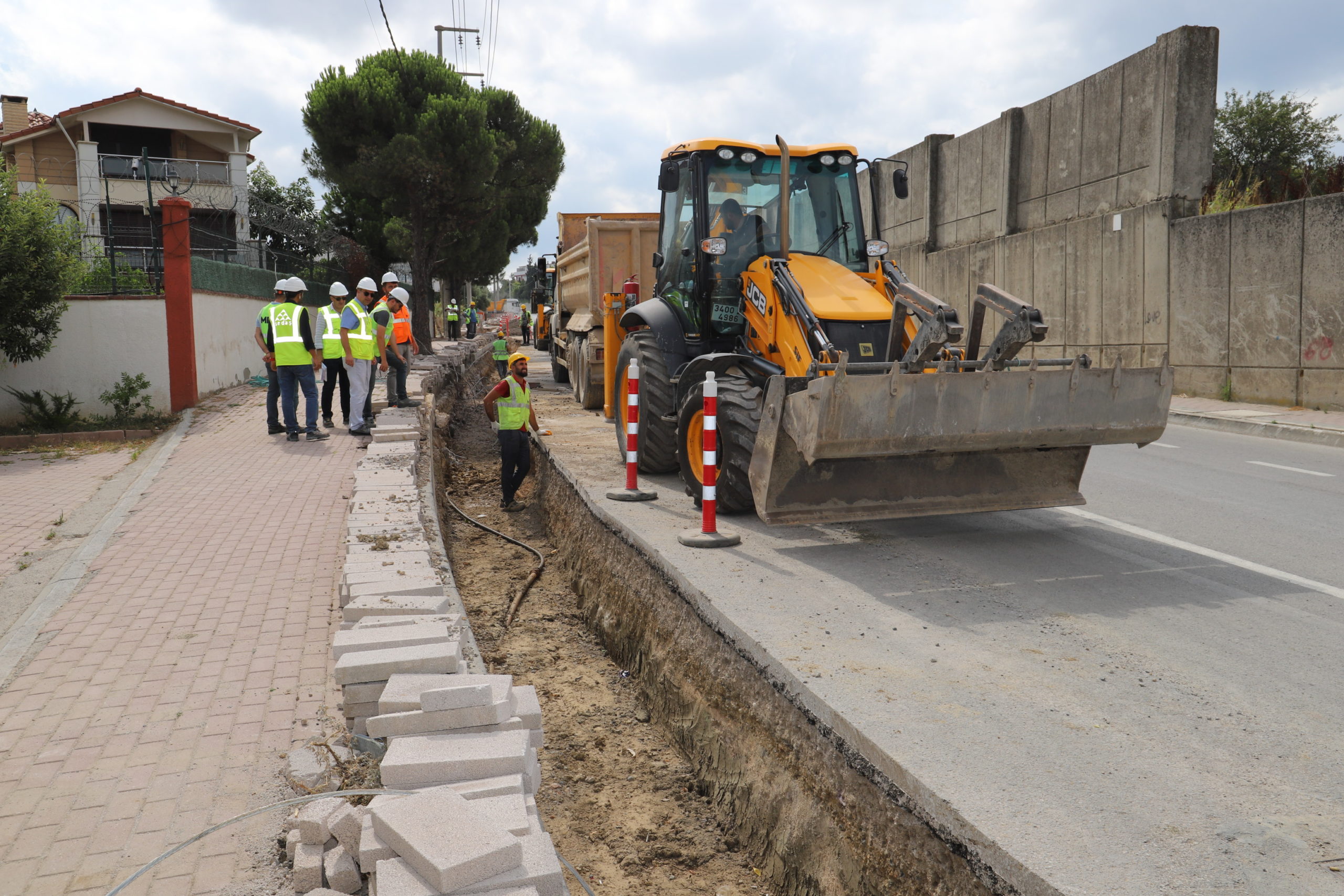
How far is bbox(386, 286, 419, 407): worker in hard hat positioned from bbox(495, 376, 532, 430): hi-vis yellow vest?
3410mm

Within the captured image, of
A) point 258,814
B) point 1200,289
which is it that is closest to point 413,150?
point 1200,289

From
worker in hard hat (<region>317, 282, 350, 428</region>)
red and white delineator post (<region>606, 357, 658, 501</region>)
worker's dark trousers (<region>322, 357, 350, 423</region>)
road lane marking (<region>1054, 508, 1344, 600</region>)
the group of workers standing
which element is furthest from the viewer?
worker's dark trousers (<region>322, 357, 350, 423</region>)

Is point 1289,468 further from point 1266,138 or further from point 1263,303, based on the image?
point 1266,138

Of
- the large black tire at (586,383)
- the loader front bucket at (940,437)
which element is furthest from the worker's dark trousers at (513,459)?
the large black tire at (586,383)

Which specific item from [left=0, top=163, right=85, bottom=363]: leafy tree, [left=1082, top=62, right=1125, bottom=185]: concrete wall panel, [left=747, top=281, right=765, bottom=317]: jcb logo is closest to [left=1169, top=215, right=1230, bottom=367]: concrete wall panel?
[left=1082, top=62, right=1125, bottom=185]: concrete wall panel

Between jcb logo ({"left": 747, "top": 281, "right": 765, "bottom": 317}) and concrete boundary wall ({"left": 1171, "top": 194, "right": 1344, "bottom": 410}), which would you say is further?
concrete boundary wall ({"left": 1171, "top": 194, "right": 1344, "bottom": 410})

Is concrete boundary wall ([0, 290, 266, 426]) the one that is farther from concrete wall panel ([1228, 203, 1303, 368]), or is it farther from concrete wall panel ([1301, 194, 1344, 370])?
concrete wall panel ([1301, 194, 1344, 370])

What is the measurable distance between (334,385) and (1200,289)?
1327cm

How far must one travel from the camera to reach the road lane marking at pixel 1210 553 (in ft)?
17.3

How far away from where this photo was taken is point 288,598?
5863 mm

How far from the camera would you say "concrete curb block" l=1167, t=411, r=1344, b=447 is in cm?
1139

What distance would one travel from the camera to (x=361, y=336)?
1116cm

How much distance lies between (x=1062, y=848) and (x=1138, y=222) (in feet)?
51.2

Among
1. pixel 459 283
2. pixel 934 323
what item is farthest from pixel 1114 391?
pixel 459 283
